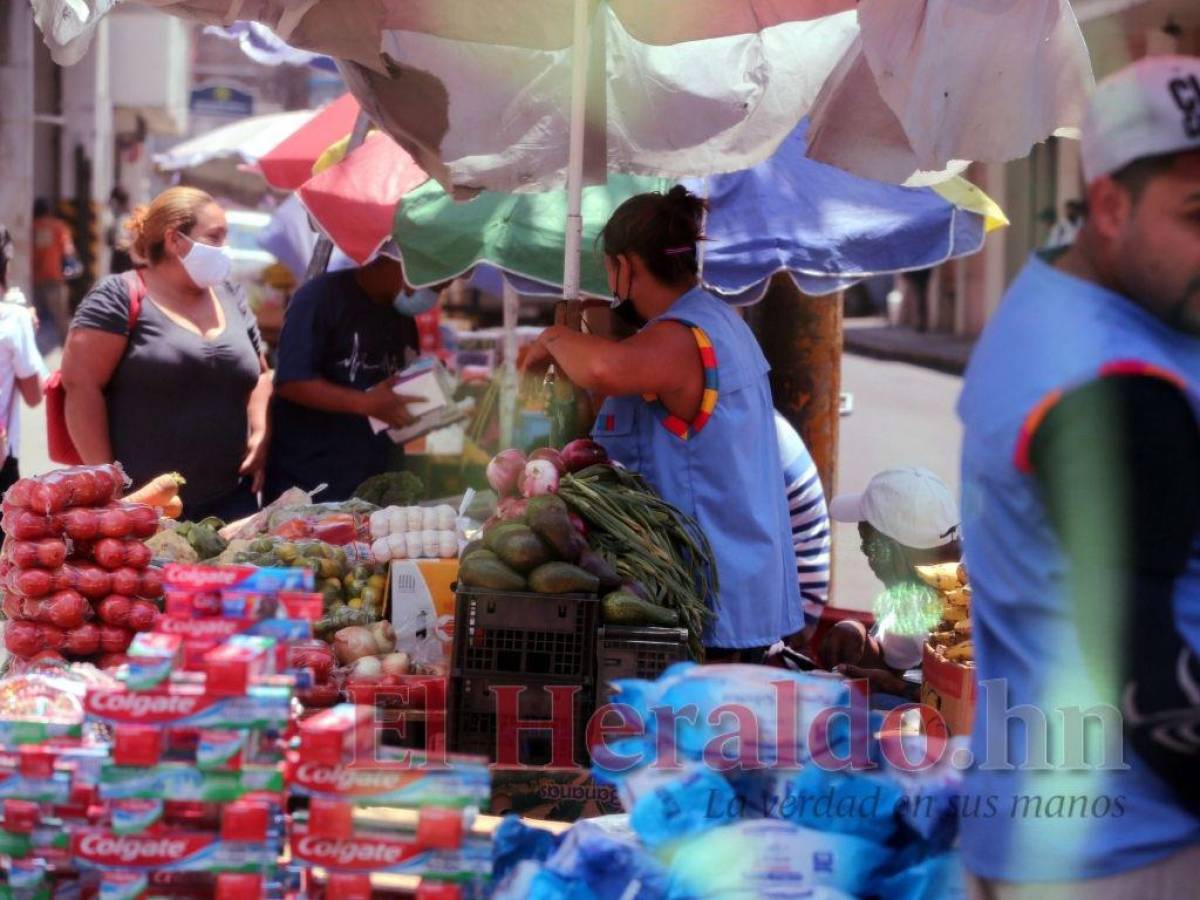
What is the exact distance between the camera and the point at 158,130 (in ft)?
151

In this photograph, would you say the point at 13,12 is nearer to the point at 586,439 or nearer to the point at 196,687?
the point at 586,439

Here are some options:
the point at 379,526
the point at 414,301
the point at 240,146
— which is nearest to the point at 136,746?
the point at 379,526

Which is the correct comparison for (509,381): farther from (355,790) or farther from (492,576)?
(355,790)

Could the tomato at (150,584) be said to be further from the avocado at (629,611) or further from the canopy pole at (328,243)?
the canopy pole at (328,243)

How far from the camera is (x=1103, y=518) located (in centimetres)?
192

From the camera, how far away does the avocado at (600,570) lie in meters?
4.02

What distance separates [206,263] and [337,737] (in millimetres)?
3434

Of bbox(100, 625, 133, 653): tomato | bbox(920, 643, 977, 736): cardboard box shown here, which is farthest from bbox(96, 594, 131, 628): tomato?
bbox(920, 643, 977, 736): cardboard box

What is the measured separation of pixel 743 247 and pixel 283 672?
463cm

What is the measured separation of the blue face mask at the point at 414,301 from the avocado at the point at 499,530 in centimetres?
297

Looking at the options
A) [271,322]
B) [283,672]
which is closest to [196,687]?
[283,672]

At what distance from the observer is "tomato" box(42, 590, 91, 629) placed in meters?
4.08

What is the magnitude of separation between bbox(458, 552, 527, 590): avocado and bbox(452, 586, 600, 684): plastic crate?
0.07 feet

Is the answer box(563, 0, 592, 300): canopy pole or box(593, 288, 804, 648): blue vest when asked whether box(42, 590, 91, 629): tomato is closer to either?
box(593, 288, 804, 648): blue vest
